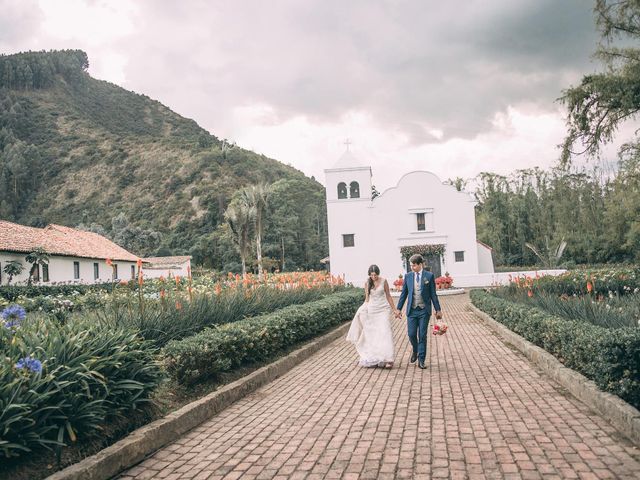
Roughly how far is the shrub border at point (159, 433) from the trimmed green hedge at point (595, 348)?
13.2 feet

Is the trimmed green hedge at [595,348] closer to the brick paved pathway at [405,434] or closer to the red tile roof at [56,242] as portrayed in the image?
the brick paved pathway at [405,434]

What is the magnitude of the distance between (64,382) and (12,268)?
29.4 m

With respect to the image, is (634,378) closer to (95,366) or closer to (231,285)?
(95,366)

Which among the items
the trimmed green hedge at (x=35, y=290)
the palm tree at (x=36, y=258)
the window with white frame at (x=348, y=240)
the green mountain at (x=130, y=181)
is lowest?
the trimmed green hedge at (x=35, y=290)

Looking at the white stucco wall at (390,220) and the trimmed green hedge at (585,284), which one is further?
the white stucco wall at (390,220)

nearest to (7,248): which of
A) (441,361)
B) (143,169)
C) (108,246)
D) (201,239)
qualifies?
(108,246)

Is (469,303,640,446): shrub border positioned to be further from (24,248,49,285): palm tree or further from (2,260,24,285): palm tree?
(24,248,49,285): palm tree

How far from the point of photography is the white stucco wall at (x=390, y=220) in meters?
38.4

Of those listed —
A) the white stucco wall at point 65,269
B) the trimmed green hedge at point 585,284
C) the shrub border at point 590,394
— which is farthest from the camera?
the white stucco wall at point 65,269

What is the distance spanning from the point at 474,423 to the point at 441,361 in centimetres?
390

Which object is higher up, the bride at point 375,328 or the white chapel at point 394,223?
the white chapel at point 394,223

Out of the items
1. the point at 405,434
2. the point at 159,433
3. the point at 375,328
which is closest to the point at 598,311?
the point at 375,328

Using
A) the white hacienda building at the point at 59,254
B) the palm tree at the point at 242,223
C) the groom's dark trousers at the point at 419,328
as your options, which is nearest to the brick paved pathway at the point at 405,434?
the groom's dark trousers at the point at 419,328

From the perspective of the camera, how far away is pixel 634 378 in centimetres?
496
